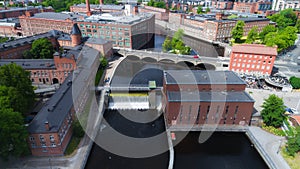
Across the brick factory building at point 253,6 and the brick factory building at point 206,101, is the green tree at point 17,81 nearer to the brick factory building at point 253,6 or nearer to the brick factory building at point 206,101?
the brick factory building at point 206,101

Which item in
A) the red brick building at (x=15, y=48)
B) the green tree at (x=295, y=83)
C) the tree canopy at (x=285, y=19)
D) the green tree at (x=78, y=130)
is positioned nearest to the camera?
the green tree at (x=78, y=130)

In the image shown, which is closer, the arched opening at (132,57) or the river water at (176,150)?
the river water at (176,150)

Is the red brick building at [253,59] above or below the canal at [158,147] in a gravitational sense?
above

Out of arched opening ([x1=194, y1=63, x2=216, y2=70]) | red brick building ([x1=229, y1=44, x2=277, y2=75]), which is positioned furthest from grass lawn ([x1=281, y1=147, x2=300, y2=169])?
arched opening ([x1=194, y1=63, x2=216, y2=70])

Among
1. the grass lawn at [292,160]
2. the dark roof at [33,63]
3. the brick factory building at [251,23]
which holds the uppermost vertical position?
the brick factory building at [251,23]

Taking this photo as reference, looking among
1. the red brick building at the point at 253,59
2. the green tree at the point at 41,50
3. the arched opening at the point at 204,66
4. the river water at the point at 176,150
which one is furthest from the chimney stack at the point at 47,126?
the arched opening at the point at 204,66

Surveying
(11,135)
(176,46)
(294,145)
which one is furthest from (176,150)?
(176,46)

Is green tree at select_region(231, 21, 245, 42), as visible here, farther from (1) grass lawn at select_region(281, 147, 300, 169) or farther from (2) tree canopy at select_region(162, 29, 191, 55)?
(1) grass lawn at select_region(281, 147, 300, 169)

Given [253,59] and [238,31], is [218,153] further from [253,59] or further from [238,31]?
[238,31]
